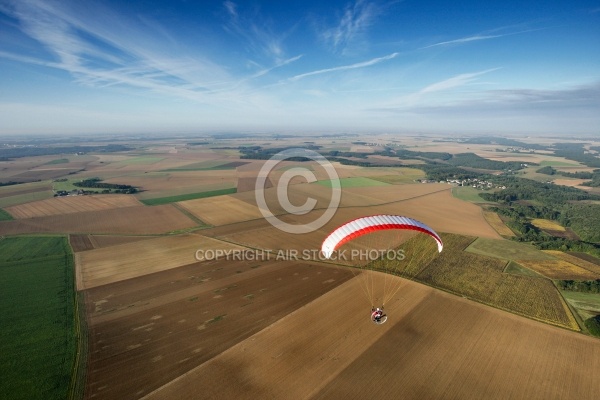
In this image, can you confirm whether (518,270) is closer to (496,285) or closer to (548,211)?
(496,285)

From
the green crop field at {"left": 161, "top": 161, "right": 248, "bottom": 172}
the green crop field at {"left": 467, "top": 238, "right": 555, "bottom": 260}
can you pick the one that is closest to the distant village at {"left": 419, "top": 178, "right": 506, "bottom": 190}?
the green crop field at {"left": 467, "top": 238, "right": 555, "bottom": 260}

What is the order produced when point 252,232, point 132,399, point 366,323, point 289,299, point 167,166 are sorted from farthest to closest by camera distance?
point 167,166, point 252,232, point 289,299, point 366,323, point 132,399

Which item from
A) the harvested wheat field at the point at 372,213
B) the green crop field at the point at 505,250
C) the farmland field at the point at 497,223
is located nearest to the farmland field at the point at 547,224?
the farmland field at the point at 497,223

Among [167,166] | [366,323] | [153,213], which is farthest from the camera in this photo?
[167,166]

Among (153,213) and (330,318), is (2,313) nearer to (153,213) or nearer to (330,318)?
(330,318)

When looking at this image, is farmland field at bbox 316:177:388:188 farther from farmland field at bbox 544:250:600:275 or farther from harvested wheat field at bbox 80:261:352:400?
harvested wheat field at bbox 80:261:352:400

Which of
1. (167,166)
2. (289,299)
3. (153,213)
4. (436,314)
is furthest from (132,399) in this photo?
(167,166)

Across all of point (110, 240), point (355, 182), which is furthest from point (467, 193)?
point (110, 240)
